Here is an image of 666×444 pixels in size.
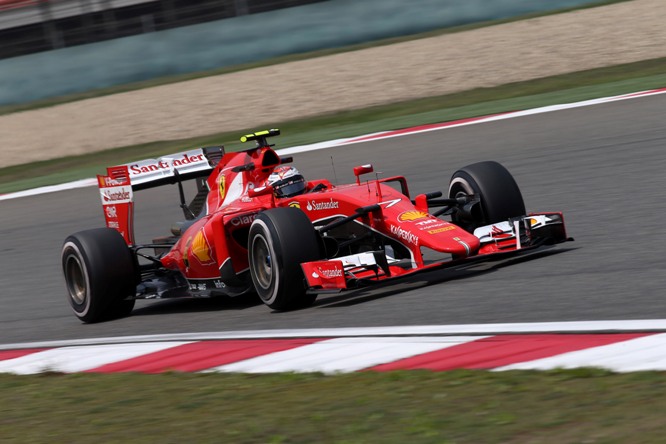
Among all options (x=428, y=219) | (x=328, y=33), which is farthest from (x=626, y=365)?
(x=328, y=33)

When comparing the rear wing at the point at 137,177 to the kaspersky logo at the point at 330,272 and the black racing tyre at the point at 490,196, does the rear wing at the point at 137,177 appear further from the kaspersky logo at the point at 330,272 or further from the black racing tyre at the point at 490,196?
the kaspersky logo at the point at 330,272

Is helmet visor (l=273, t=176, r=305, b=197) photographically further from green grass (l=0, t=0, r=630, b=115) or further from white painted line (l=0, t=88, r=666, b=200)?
green grass (l=0, t=0, r=630, b=115)

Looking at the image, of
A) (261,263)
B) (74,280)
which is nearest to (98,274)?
(74,280)

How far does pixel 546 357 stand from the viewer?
516 cm

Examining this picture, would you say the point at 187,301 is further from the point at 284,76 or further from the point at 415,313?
the point at 284,76

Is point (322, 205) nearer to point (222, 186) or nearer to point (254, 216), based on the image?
point (254, 216)

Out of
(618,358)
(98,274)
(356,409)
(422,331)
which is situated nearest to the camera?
(356,409)

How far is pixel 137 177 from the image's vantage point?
9641 mm

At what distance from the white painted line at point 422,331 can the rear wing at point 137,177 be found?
6.23ft

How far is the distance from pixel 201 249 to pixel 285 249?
1.38 meters

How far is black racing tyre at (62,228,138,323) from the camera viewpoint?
8.77m

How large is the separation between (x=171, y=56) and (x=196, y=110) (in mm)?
3192

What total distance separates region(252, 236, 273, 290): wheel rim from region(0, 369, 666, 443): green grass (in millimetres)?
1800

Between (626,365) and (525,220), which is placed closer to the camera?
(626,365)
